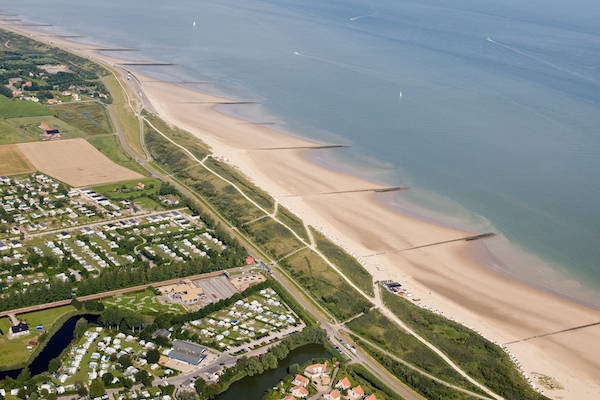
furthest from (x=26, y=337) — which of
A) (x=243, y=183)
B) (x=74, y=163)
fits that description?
(x=74, y=163)

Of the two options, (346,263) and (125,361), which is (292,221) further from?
(125,361)

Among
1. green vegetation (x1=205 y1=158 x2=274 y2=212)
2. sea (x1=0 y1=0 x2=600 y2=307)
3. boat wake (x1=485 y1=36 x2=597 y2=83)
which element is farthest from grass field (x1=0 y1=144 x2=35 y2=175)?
boat wake (x1=485 y1=36 x2=597 y2=83)

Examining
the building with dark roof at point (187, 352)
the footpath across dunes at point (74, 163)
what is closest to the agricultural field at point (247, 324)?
the building with dark roof at point (187, 352)

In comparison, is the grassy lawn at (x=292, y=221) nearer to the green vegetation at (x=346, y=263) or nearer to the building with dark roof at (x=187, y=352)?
the green vegetation at (x=346, y=263)

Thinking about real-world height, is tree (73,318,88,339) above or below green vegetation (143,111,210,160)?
below

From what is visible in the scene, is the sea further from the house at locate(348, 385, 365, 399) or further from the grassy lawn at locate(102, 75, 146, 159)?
the house at locate(348, 385, 365, 399)

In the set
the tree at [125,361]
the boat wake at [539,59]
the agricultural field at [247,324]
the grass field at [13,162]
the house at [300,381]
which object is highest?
the boat wake at [539,59]
